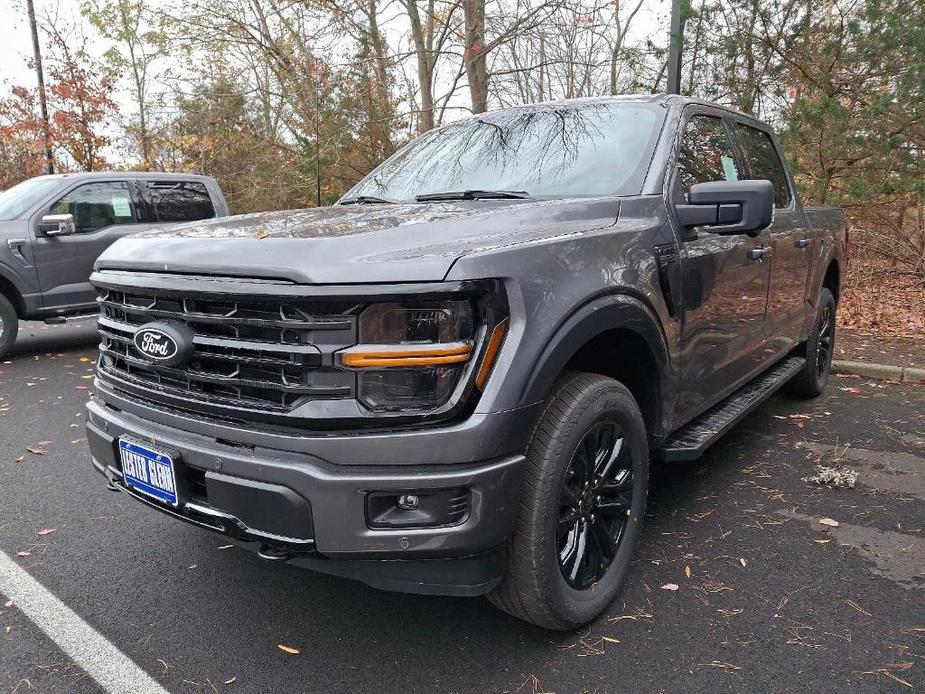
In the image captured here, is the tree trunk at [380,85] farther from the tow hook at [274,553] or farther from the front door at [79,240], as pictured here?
the tow hook at [274,553]

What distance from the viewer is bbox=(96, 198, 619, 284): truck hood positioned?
1896 mm

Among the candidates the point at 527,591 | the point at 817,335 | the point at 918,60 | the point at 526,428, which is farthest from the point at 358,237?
the point at 918,60

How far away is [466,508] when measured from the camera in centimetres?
192

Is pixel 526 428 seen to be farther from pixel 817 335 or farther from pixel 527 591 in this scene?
pixel 817 335

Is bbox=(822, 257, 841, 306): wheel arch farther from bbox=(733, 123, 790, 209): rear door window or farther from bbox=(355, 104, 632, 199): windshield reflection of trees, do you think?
bbox=(355, 104, 632, 199): windshield reflection of trees

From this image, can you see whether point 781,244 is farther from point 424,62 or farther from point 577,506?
point 424,62

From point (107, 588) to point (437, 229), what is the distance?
1981 millimetres

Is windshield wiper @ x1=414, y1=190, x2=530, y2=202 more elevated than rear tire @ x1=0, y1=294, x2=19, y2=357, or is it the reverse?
windshield wiper @ x1=414, y1=190, x2=530, y2=202

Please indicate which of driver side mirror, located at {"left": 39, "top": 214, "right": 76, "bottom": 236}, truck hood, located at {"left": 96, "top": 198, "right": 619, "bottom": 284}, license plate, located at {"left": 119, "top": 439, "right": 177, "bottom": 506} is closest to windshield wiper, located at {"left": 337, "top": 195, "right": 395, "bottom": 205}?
truck hood, located at {"left": 96, "top": 198, "right": 619, "bottom": 284}

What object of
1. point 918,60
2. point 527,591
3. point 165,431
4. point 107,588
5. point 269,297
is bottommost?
point 107,588

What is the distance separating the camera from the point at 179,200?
8.48 meters

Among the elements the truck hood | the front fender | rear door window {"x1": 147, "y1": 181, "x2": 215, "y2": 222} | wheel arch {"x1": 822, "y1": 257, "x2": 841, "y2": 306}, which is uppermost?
rear door window {"x1": 147, "y1": 181, "x2": 215, "y2": 222}

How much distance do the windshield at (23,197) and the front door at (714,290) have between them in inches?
274

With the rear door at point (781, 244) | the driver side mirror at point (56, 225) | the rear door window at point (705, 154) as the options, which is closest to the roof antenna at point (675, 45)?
the rear door at point (781, 244)
